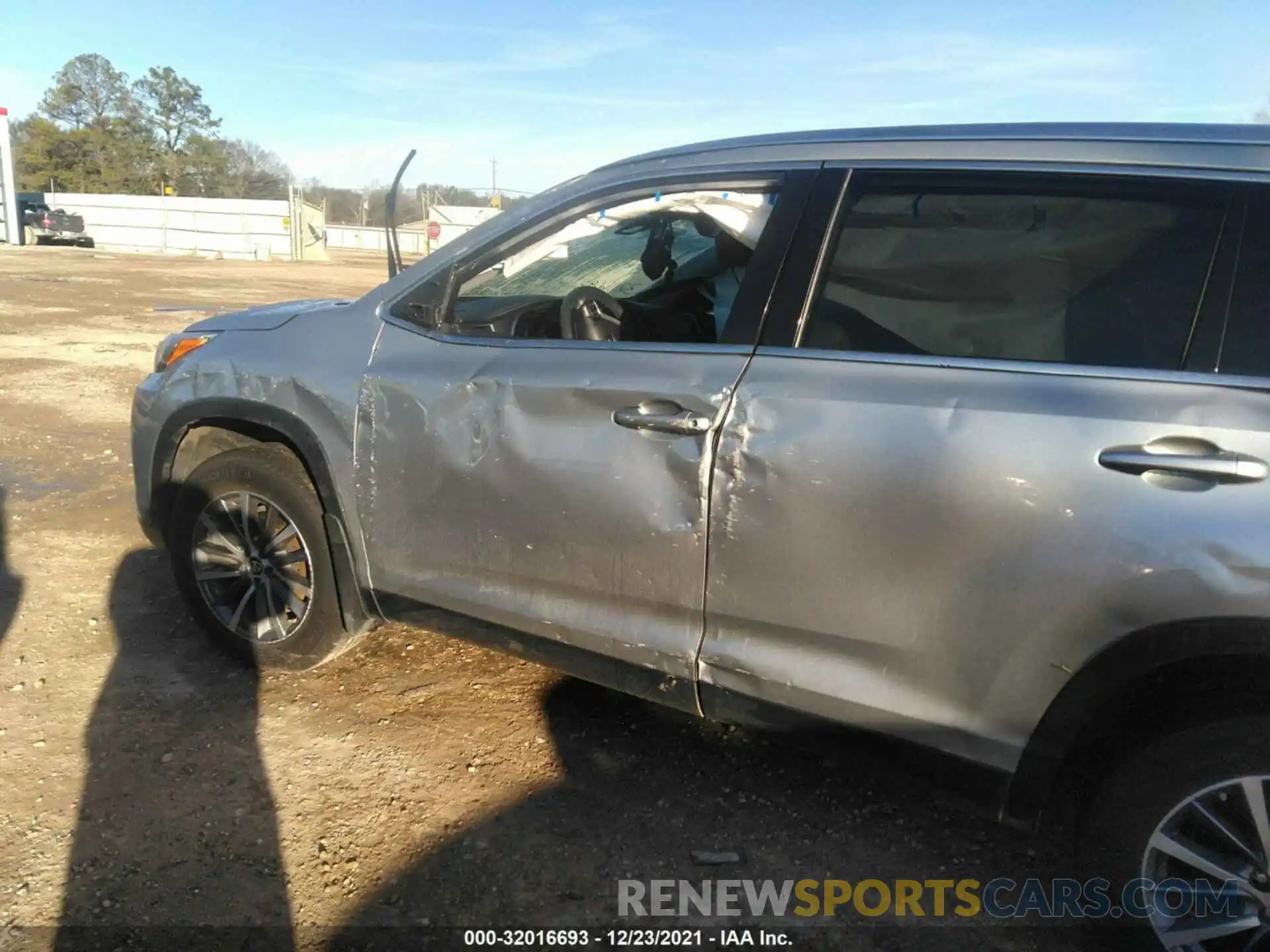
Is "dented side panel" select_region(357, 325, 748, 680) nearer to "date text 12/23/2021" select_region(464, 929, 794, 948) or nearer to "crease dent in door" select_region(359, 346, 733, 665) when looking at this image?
"crease dent in door" select_region(359, 346, 733, 665)

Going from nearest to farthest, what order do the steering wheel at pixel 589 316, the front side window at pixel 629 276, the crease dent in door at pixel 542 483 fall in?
the crease dent in door at pixel 542 483, the front side window at pixel 629 276, the steering wheel at pixel 589 316

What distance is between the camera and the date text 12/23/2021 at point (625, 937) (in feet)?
7.38

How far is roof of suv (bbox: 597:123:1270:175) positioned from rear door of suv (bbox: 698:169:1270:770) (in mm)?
48

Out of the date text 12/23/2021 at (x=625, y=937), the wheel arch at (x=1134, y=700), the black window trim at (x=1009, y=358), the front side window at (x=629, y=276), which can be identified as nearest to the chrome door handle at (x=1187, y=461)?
the black window trim at (x=1009, y=358)

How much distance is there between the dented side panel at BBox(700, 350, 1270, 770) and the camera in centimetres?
182

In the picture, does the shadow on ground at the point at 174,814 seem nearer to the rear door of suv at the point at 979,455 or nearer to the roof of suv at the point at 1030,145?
the rear door of suv at the point at 979,455

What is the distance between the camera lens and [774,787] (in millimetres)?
2859

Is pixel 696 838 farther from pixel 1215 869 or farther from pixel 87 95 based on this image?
pixel 87 95

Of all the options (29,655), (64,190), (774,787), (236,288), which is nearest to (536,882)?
(774,787)

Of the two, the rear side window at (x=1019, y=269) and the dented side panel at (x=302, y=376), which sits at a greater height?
the rear side window at (x=1019, y=269)

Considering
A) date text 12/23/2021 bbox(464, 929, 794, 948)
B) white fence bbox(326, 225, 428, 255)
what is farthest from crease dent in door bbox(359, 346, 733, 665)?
white fence bbox(326, 225, 428, 255)

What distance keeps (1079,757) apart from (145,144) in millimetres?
76240

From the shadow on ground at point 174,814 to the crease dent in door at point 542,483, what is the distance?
84 centimetres

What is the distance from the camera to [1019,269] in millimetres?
2209
